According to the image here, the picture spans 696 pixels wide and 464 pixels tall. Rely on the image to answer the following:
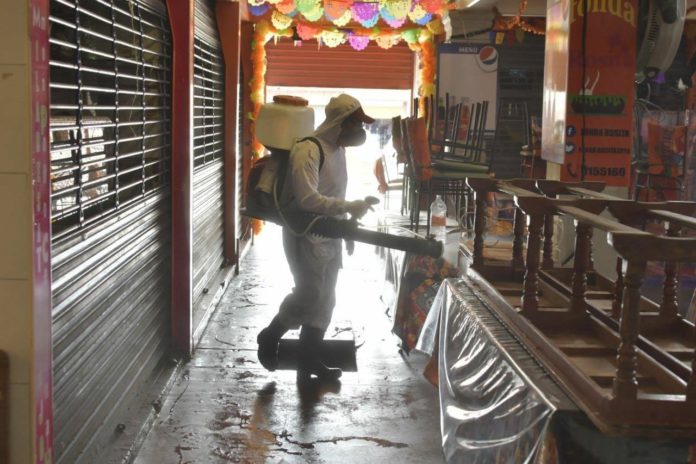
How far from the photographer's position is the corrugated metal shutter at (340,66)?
490 inches

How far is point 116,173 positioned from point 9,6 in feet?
5.70

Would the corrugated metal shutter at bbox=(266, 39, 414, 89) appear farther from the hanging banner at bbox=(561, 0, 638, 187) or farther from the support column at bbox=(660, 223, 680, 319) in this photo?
the support column at bbox=(660, 223, 680, 319)

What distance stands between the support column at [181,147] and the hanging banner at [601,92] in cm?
241

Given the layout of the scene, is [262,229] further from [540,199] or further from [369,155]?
[540,199]

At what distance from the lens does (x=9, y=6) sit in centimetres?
236

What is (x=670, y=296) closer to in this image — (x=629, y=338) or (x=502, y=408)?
(x=502, y=408)

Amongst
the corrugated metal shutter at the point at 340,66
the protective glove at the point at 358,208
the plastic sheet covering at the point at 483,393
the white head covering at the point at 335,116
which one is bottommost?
the plastic sheet covering at the point at 483,393

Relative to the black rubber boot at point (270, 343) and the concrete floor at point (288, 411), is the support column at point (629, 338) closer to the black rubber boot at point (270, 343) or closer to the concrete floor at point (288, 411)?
the concrete floor at point (288, 411)

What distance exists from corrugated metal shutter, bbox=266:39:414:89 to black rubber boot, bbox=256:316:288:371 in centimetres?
743

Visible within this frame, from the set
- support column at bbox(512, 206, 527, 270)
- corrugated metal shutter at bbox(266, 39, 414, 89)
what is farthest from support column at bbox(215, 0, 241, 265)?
support column at bbox(512, 206, 527, 270)

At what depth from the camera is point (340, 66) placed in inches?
492

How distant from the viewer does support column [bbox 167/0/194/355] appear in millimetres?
5453

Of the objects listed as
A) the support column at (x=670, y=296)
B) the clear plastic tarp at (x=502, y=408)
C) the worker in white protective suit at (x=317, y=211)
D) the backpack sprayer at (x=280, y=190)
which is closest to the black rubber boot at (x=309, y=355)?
the worker in white protective suit at (x=317, y=211)

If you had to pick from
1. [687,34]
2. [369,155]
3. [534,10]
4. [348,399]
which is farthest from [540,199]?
[369,155]
